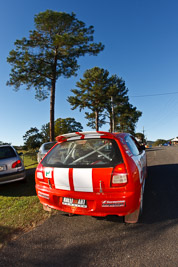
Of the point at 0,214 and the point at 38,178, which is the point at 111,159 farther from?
the point at 0,214

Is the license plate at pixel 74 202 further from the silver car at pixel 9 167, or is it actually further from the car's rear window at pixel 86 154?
the silver car at pixel 9 167

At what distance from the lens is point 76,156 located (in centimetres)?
292

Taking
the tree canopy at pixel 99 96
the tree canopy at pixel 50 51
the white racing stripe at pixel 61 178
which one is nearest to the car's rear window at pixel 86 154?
the white racing stripe at pixel 61 178

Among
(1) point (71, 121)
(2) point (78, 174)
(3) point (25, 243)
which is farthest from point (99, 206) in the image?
(1) point (71, 121)

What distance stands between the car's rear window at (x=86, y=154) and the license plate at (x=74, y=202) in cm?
51

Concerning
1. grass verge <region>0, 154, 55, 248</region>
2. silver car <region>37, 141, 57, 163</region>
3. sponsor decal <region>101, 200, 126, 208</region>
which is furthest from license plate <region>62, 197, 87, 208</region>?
silver car <region>37, 141, 57, 163</region>

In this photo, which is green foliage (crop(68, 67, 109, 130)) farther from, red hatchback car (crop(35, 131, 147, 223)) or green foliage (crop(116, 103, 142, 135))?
red hatchback car (crop(35, 131, 147, 223))

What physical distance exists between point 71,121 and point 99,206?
191 ft

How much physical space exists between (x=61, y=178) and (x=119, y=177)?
0.91 m

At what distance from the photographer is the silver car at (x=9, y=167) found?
15.3ft

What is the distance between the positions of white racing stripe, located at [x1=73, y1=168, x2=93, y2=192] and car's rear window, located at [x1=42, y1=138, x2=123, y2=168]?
0.32 feet

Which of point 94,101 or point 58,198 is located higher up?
point 94,101

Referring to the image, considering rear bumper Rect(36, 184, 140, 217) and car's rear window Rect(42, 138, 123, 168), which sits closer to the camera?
rear bumper Rect(36, 184, 140, 217)

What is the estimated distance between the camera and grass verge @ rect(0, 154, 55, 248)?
2.61 metres
